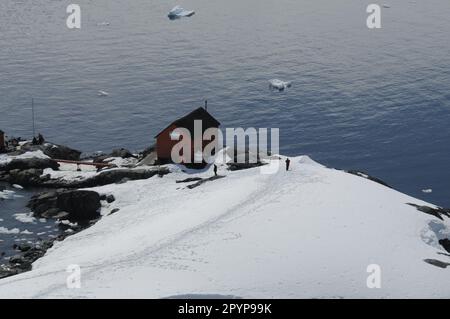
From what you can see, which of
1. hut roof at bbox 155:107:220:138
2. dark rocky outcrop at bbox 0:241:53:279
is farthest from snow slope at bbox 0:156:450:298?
hut roof at bbox 155:107:220:138

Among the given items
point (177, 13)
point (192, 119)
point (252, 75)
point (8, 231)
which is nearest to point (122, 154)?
point (192, 119)

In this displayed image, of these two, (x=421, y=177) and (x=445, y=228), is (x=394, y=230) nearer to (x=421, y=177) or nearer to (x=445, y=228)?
(x=445, y=228)

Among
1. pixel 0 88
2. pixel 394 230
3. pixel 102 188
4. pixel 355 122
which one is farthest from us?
pixel 0 88

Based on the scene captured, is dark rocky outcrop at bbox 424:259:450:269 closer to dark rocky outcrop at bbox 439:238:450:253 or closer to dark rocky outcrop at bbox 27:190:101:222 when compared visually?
dark rocky outcrop at bbox 439:238:450:253

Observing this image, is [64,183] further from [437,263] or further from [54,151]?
[437,263]

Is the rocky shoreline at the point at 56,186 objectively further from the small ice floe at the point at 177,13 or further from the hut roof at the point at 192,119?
the small ice floe at the point at 177,13

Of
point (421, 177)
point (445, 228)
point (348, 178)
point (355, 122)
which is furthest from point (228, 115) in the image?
point (445, 228)

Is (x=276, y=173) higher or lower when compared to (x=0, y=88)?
lower

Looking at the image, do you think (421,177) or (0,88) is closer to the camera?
(421,177)

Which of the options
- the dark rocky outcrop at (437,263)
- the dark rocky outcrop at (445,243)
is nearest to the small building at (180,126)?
the dark rocky outcrop at (445,243)
